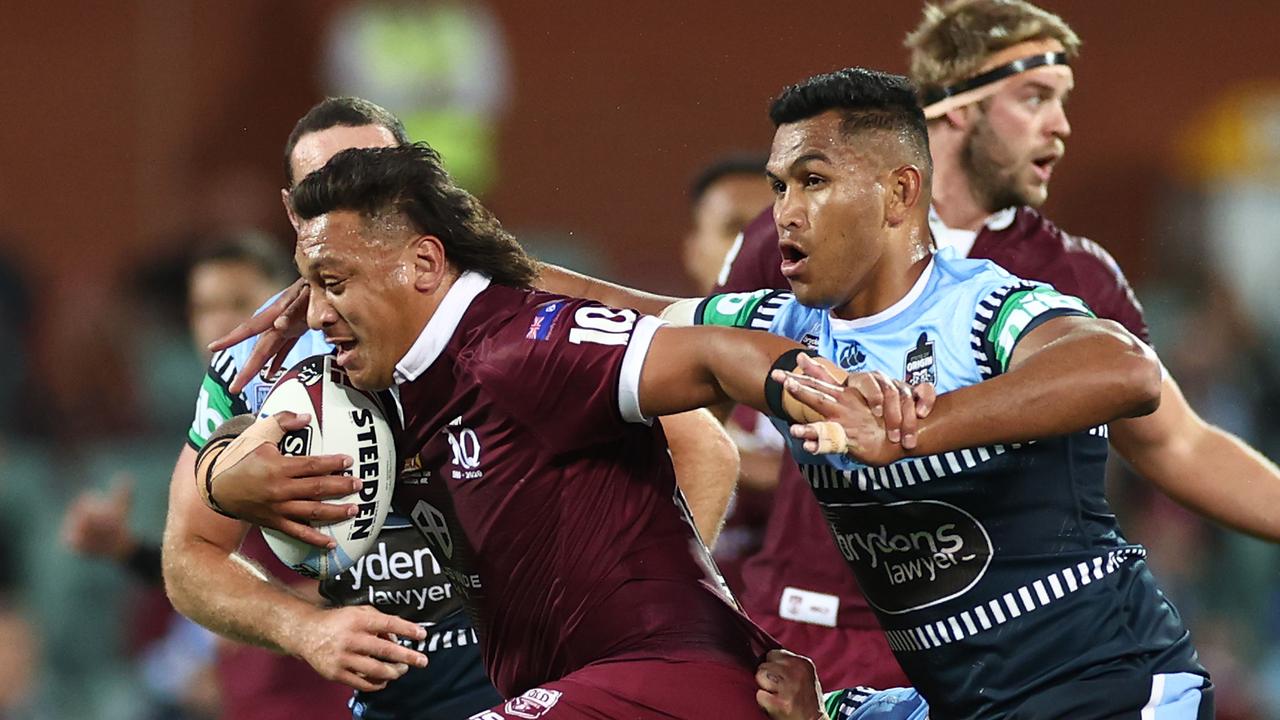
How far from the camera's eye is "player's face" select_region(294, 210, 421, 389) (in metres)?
3.98

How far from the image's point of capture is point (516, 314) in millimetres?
3963

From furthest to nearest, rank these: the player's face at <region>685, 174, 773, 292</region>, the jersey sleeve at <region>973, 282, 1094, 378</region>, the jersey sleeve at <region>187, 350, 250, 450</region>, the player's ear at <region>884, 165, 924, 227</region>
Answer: the player's face at <region>685, 174, 773, 292</region>, the jersey sleeve at <region>187, 350, 250, 450</region>, the player's ear at <region>884, 165, 924, 227</region>, the jersey sleeve at <region>973, 282, 1094, 378</region>

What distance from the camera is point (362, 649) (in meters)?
3.91

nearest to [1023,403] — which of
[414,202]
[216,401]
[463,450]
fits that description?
[463,450]

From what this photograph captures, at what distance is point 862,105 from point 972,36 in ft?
5.60

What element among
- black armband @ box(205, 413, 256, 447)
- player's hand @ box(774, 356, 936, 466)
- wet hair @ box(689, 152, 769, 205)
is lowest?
player's hand @ box(774, 356, 936, 466)

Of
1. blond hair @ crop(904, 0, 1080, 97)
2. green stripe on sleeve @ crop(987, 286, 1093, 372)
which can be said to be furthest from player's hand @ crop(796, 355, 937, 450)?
blond hair @ crop(904, 0, 1080, 97)

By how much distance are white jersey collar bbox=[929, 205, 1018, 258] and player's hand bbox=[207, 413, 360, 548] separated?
212cm

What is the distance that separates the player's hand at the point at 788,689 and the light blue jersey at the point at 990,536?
272mm

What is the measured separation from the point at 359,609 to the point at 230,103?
30.0ft

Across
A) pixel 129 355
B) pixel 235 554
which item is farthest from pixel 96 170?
pixel 235 554

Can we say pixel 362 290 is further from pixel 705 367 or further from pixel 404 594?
pixel 404 594

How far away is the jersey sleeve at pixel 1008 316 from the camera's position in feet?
12.3

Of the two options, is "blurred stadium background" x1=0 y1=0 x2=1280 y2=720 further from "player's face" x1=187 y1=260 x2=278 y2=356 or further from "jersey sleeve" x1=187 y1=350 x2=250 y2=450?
"jersey sleeve" x1=187 y1=350 x2=250 y2=450
